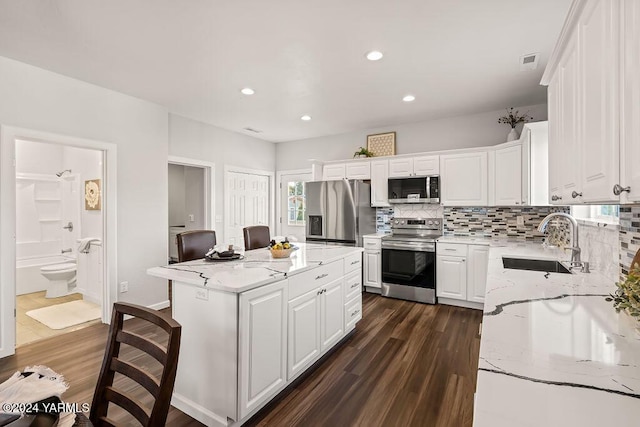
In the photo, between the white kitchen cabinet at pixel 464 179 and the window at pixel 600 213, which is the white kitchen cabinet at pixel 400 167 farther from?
the window at pixel 600 213

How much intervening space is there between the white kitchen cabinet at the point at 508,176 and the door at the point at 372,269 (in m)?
1.70

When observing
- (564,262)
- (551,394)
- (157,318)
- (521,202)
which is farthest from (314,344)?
(521,202)

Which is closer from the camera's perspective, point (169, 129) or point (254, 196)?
point (169, 129)

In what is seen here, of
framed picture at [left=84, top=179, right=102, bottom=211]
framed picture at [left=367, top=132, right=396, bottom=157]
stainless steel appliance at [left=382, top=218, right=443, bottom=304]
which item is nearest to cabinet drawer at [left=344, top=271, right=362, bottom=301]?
stainless steel appliance at [left=382, top=218, right=443, bottom=304]

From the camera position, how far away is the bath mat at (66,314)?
3.42 metres

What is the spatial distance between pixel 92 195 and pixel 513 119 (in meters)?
5.64

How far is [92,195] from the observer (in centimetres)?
417

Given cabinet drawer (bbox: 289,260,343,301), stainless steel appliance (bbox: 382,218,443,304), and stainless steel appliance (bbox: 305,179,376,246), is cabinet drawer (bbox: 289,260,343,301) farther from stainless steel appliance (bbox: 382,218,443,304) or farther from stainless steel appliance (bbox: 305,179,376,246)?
stainless steel appliance (bbox: 305,179,376,246)

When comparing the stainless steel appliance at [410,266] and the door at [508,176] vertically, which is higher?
the door at [508,176]

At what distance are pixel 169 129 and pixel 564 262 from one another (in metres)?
4.61

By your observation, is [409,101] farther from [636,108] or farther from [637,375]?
[637,375]

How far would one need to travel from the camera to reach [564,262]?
232cm

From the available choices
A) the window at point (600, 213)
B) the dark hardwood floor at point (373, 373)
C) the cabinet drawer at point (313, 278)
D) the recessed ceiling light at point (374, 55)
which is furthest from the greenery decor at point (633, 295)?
the recessed ceiling light at point (374, 55)

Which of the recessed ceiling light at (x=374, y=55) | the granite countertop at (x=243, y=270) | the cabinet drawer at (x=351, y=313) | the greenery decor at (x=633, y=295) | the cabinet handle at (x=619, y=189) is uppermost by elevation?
the recessed ceiling light at (x=374, y=55)
